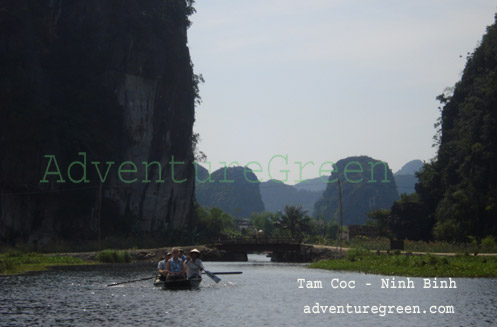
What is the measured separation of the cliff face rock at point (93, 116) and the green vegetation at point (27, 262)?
12.0 metres

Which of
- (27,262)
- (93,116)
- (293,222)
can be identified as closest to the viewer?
(27,262)

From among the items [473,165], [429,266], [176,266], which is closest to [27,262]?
[176,266]

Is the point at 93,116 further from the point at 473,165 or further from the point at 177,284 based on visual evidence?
the point at 177,284

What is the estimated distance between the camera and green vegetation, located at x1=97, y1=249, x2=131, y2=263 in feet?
217

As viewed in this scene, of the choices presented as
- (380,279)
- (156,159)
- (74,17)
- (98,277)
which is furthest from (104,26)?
(380,279)

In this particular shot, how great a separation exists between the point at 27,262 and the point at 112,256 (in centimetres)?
1189

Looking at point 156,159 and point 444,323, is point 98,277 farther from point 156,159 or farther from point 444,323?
point 156,159

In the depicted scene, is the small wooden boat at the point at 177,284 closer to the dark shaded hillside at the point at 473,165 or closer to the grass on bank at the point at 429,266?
the grass on bank at the point at 429,266

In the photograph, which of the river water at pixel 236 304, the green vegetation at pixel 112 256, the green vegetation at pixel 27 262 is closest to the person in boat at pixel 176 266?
the river water at pixel 236 304

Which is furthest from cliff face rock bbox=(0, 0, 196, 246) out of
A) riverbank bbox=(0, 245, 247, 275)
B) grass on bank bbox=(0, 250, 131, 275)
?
grass on bank bbox=(0, 250, 131, 275)

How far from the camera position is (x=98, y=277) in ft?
149

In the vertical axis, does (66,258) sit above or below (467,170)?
below

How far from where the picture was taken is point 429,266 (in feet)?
151

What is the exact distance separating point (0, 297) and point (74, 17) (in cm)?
6464
